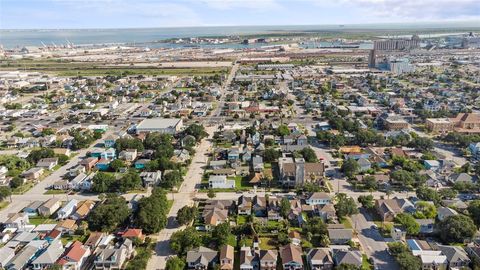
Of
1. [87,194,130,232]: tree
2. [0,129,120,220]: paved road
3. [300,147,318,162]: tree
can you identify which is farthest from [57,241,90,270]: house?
[300,147,318,162]: tree

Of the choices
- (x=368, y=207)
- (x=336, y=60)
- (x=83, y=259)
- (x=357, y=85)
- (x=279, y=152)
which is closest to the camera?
(x=83, y=259)

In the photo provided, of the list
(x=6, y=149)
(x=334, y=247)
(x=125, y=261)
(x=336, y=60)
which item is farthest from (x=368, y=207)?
(x=336, y=60)

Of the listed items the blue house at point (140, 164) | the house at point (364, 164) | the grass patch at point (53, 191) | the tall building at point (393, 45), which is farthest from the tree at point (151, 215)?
the tall building at point (393, 45)

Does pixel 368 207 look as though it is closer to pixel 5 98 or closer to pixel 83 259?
pixel 83 259

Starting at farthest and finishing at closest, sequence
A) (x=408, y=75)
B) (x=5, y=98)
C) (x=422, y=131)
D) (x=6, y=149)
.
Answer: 1. (x=408, y=75)
2. (x=5, y=98)
3. (x=422, y=131)
4. (x=6, y=149)

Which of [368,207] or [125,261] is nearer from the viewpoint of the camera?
[125,261]

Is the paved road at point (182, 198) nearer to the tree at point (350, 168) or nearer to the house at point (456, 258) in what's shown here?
the tree at point (350, 168)
